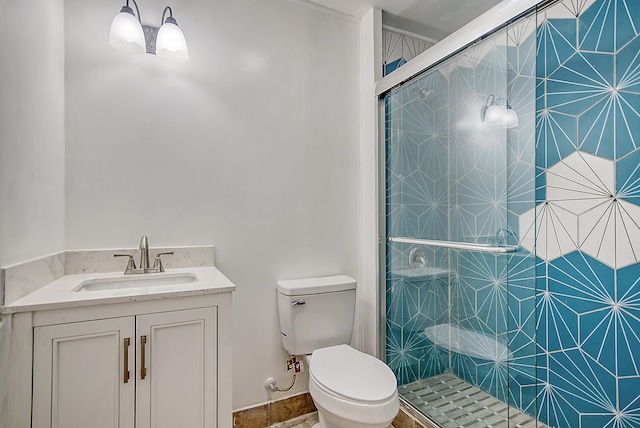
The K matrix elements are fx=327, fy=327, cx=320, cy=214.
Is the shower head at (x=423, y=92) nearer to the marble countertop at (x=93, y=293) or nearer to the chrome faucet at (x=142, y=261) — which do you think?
the marble countertop at (x=93, y=293)

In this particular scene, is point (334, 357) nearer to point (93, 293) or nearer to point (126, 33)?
point (93, 293)

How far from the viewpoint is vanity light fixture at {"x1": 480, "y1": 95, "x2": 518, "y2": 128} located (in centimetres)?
132

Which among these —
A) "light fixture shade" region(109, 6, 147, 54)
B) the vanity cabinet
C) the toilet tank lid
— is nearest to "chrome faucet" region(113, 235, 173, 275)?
the vanity cabinet

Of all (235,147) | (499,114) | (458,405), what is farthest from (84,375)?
(499,114)

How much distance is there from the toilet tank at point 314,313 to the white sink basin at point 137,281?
1.68 feet

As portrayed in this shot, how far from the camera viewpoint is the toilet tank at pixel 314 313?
67.0 inches

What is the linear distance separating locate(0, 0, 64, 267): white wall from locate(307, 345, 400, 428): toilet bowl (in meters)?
1.19

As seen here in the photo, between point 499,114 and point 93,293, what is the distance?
1.64 metres

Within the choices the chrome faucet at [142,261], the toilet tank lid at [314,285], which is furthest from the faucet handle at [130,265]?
the toilet tank lid at [314,285]

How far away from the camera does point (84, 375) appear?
1.02 m

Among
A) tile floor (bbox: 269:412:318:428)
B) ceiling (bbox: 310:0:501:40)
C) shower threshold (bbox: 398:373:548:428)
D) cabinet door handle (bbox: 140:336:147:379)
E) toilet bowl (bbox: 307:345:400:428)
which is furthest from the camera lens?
ceiling (bbox: 310:0:501:40)

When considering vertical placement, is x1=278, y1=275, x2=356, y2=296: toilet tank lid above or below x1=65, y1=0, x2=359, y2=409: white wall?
below

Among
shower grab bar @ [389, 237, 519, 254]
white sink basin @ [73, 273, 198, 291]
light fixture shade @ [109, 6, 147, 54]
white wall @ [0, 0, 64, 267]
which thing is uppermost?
light fixture shade @ [109, 6, 147, 54]

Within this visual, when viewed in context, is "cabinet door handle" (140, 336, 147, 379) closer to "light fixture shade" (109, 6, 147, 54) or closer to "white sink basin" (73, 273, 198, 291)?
"white sink basin" (73, 273, 198, 291)
